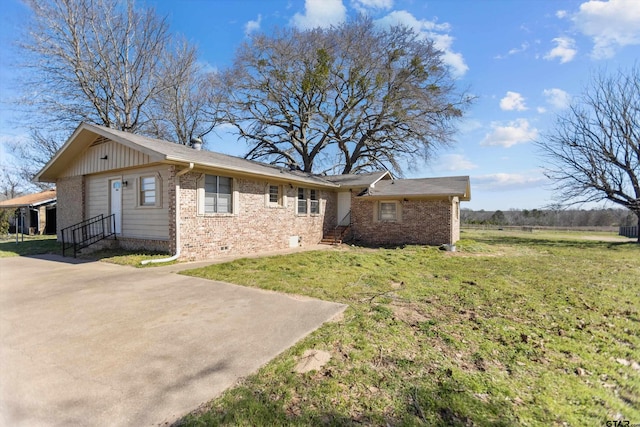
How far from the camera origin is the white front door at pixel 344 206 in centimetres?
1672

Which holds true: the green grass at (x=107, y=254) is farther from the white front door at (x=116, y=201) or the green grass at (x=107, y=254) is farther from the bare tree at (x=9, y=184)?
the bare tree at (x=9, y=184)

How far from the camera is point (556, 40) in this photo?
10570 millimetres

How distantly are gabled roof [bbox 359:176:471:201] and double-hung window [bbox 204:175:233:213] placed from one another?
292 inches

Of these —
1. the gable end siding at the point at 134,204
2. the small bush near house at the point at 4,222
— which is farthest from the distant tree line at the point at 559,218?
the small bush near house at the point at 4,222

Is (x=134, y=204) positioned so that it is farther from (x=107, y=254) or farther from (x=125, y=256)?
(x=125, y=256)

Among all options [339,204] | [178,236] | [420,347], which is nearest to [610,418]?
[420,347]

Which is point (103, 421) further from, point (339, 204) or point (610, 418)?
point (339, 204)

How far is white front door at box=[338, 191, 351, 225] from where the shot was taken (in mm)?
16719

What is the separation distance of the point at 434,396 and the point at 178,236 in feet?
26.6

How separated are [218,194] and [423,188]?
967cm

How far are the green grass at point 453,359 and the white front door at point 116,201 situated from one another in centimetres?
592

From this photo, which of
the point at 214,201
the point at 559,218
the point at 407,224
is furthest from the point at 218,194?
the point at 559,218

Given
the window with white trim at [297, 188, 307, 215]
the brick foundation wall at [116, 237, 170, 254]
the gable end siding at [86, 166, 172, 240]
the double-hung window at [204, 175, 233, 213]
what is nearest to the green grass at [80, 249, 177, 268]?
the brick foundation wall at [116, 237, 170, 254]

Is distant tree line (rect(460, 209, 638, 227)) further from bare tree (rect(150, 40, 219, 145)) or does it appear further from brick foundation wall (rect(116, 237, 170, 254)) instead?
brick foundation wall (rect(116, 237, 170, 254))
